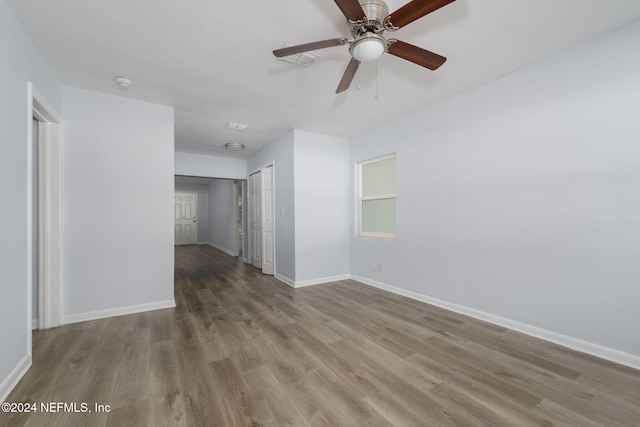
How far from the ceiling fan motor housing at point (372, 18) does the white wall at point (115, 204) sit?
272 centimetres

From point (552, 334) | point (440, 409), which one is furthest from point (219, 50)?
point (552, 334)

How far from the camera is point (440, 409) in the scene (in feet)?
5.01

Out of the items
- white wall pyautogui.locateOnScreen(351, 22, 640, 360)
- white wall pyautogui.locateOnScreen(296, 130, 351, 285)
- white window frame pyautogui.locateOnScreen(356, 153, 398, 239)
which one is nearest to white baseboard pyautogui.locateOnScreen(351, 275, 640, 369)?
white wall pyautogui.locateOnScreen(351, 22, 640, 360)

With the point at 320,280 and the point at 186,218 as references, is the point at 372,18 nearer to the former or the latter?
the point at 320,280

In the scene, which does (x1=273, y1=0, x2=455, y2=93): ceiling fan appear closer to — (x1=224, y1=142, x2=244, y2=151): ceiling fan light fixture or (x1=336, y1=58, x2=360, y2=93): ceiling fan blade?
(x1=336, y1=58, x2=360, y2=93): ceiling fan blade

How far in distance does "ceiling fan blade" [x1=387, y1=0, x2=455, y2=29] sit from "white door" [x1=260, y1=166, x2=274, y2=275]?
381 cm

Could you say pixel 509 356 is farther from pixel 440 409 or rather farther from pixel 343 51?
pixel 343 51

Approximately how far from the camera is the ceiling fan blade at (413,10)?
1396 mm

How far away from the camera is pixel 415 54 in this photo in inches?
73.3

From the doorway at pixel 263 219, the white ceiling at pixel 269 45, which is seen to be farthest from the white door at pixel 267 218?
the white ceiling at pixel 269 45

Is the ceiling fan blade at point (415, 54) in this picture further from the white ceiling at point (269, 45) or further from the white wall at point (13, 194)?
the white wall at point (13, 194)

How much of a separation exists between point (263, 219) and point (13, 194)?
3.68 metres

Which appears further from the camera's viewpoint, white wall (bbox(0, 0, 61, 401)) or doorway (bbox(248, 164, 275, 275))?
doorway (bbox(248, 164, 275, 275))

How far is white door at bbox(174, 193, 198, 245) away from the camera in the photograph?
976 cm
